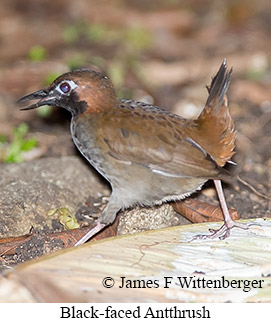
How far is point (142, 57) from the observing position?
948 cm

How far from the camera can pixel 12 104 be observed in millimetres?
7852

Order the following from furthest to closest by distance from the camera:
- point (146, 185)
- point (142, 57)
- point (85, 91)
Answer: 1. point (142, 57)
2. point (85, 91)
3. point (146, 185)

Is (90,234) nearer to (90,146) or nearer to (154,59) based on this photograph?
(90,146)

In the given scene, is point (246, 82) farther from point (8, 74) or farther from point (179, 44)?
point (8, 74)

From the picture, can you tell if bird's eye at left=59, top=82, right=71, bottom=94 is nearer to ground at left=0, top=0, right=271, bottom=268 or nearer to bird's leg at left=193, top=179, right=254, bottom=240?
bird's leg at left=193, top=179, right=254, bottom=240

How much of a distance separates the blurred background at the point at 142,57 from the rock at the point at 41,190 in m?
0.75

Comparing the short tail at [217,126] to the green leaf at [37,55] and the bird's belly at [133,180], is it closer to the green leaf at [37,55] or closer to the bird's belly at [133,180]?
the bird's belly at [133,180]

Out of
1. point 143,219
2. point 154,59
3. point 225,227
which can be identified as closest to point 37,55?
point 154,59

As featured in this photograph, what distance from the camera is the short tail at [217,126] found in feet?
14.6

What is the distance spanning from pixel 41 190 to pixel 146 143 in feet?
4.00

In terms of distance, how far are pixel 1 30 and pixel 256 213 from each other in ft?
20.3

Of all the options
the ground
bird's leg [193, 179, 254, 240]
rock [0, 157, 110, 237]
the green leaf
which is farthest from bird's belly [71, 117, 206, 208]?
the green leaf

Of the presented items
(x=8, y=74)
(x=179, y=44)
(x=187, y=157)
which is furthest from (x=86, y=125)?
(x=179, y=44)

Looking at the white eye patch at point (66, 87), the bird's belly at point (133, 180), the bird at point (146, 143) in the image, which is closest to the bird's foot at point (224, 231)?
the bird at point (146, 143)
